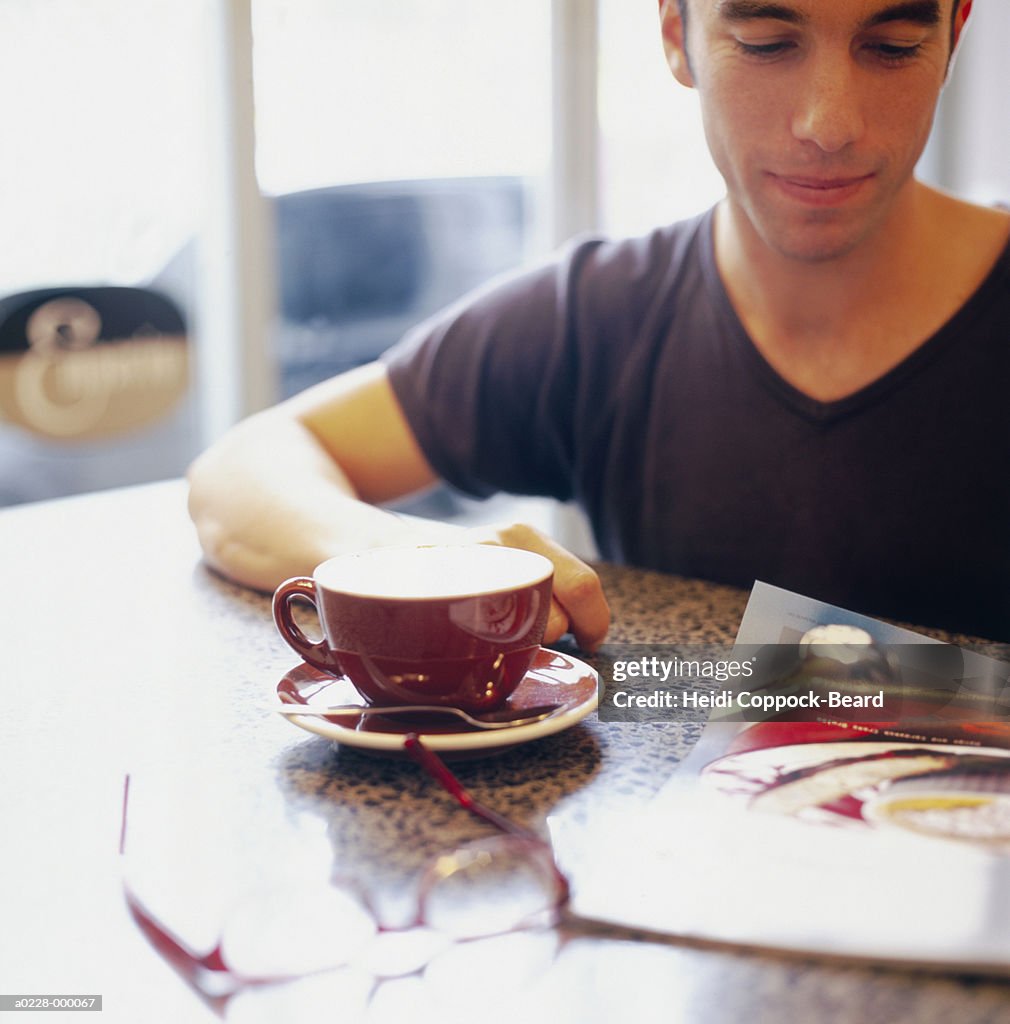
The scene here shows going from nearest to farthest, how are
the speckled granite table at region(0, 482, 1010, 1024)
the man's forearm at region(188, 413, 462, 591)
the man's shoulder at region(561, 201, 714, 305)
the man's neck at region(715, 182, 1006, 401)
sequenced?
the speckled granite table at region(0, 482, 1010, 1024) → the man's forearm at region(188, 413, 462, 591) → the man's neck at region(715, 182, 1006, 401) → the man's shoulder at region(561, 201, 714, 305)

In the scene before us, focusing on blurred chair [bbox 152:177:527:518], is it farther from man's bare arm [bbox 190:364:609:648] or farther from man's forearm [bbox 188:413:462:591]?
man's forearm [bbox 188:413:462:591]

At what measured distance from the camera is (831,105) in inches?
38.4

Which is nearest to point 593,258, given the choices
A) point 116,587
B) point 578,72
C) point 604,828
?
point 116,587

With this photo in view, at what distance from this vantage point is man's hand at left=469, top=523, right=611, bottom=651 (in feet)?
2.55

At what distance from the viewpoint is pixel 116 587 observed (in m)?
0.99

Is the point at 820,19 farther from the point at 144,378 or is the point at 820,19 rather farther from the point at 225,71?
the point at 144,378

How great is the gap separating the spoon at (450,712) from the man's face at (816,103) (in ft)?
1.95

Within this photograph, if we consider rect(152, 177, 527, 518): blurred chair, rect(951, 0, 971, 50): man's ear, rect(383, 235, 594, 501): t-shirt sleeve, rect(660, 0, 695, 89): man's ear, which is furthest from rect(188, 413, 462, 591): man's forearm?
rect(152, 177, 527, 518): blurred chair

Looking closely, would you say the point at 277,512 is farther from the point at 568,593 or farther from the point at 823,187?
the point at 823,187

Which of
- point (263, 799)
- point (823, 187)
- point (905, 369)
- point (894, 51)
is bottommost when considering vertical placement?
point (263, 799)

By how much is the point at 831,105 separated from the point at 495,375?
0.48 meters

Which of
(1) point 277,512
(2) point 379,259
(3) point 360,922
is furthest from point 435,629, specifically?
(2) point 379,259

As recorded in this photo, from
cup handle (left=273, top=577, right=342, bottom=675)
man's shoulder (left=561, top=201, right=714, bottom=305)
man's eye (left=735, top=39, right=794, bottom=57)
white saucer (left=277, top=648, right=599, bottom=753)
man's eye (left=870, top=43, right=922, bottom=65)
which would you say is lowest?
white saucer (left=277, top=648, right=599, bottom=753)

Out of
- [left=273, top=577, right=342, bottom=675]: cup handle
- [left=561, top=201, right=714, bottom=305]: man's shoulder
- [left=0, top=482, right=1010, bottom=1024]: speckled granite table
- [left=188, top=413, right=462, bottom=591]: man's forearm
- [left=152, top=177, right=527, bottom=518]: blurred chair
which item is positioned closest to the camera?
[left=0, top=482, right=1010, bottom=1024]: speckled granite table
